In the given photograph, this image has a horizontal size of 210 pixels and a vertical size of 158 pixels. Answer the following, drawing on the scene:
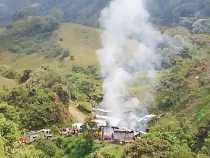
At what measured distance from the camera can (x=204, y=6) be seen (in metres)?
184

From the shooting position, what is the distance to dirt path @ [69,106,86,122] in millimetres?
81625

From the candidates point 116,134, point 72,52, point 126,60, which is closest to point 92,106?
point 116,134

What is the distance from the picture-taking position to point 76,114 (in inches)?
3282

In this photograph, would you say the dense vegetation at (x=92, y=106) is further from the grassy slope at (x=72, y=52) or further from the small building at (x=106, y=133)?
the small building at (x=106, y=133)

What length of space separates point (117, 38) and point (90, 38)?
13929 mm

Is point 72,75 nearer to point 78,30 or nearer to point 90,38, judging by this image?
point 90,38

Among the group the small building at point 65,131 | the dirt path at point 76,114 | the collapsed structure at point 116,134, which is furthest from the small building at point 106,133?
the dirt path at point 76,114

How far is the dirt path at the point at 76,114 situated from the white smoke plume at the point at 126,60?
358 cm

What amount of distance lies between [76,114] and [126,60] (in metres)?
30.1

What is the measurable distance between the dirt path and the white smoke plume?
3.58 meters

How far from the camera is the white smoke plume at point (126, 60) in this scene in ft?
255

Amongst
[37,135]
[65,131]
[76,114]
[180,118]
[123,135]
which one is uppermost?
[76,114]

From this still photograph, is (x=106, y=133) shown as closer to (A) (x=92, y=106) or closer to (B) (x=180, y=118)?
(B) (x=180, y=118)

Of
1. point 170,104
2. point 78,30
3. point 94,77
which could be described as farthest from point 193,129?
point 78,30
